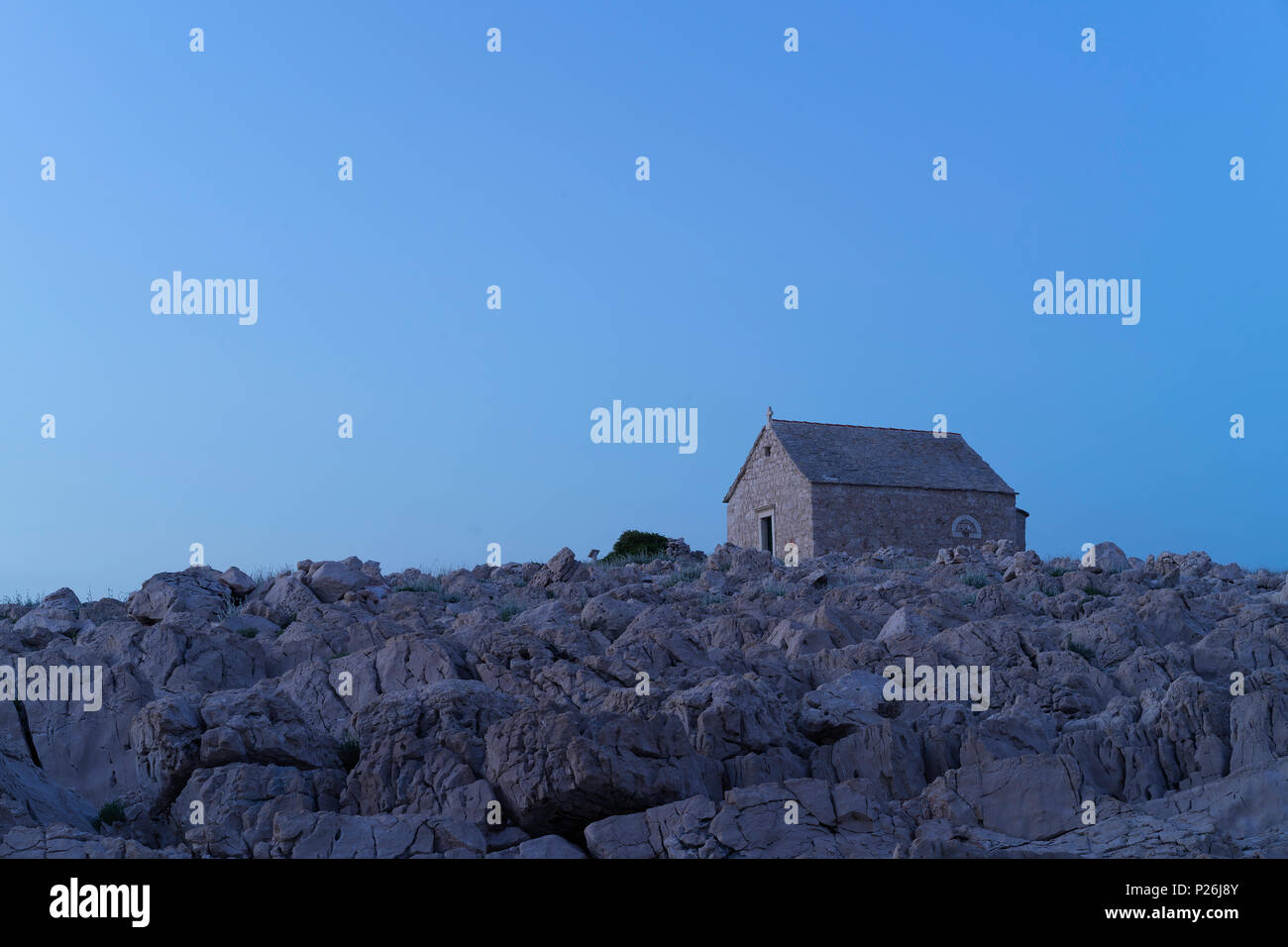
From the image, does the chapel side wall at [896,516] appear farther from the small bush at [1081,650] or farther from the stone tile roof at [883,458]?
the small bush at [1081,650]

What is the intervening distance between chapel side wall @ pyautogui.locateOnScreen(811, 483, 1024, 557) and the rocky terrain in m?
18.1

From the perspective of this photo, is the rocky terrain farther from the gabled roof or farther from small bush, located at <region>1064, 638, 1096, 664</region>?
the gabled roof

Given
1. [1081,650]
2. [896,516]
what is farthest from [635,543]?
[1081,650]

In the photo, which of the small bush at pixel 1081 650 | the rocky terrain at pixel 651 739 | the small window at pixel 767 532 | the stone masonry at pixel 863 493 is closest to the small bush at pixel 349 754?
the rocky terrain at pixel 651 739

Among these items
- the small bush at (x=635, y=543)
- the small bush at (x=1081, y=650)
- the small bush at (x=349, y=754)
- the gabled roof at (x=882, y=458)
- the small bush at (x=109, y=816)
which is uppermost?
the gabled roof at (x=882, y=458)

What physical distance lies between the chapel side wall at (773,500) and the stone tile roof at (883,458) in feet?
1.38

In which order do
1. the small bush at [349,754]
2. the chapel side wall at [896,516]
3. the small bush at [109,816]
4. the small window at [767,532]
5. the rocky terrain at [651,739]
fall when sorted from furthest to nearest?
the small window at [767,532] < the chapel side wall at [896,516] < the small bush at [349,754] < the small bush at [109,816] < the rocky terrain at [651,739]

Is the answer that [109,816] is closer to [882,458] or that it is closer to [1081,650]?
[1081,650]

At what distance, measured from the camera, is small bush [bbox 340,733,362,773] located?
6.90 metres

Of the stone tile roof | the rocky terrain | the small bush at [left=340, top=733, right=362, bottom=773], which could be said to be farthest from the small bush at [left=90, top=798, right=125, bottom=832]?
the stone tile roof

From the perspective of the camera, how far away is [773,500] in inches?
1235

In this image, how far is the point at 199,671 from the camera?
9.41 metres

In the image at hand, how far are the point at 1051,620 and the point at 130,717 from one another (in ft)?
29.1

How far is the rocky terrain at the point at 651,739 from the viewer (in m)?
5.74
